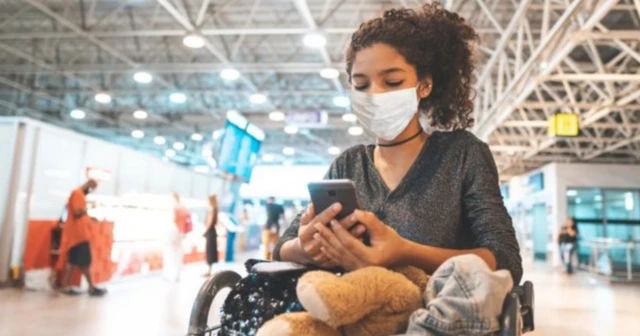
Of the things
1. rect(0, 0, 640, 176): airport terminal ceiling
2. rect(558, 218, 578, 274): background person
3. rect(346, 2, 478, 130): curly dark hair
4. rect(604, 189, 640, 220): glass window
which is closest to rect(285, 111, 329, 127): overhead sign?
rect(0, 0, 640, 176): airport terminal ceiling

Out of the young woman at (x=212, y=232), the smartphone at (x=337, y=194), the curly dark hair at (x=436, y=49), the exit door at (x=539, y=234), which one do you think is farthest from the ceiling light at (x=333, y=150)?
the smartphone at (x=337, y=194)

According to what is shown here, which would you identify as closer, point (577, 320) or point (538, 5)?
point (577, 320)

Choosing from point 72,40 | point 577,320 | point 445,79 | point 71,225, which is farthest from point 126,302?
point 72,40

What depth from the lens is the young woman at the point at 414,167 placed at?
1035 millimetres

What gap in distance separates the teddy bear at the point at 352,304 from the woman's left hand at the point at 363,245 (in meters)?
0.10

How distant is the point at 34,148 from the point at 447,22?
8170 millimetres

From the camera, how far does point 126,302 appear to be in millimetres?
6660

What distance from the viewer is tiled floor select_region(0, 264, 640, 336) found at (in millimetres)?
4910

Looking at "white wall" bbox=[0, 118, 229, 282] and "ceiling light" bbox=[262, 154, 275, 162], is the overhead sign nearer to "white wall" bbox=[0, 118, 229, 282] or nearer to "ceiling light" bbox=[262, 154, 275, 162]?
"white wall" bbox=[0, 118, 229, 282]

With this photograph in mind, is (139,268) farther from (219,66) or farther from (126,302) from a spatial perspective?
(219,66)

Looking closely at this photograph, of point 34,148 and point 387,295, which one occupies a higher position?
point 34,148

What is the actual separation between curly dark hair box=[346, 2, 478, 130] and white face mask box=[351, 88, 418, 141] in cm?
8

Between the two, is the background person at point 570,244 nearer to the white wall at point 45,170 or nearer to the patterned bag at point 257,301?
the white wall at point 45,170

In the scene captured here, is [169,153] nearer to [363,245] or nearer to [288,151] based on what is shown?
[288,151]
